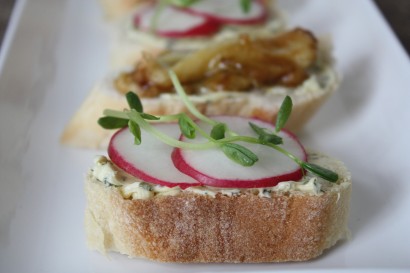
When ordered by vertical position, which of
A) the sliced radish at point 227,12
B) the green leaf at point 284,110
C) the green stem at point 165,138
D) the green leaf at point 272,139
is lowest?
the green stem at point 165,138

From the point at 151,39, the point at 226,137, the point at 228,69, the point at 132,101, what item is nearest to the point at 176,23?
the point at 151,39

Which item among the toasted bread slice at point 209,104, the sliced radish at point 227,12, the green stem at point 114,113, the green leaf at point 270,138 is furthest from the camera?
the sliced radish at point 227,12

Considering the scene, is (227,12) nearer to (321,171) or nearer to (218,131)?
(218,131)

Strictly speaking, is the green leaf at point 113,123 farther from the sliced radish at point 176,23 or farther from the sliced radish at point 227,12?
the sliced radish at point 227,12

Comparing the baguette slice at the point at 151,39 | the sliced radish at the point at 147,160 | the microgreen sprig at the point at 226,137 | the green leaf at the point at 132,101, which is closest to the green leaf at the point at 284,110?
the microgreen sprig at the point at 226,137

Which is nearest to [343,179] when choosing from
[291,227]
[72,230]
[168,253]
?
[291,227]

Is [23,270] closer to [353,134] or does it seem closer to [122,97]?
[122,97]

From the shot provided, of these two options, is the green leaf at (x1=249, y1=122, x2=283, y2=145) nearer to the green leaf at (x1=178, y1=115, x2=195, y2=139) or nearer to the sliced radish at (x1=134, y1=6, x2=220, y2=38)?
the green leaf at (x1=178, y1=115, x2=195, y2=139)

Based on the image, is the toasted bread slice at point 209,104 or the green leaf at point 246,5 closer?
the toasted bread slice at point 209,104
